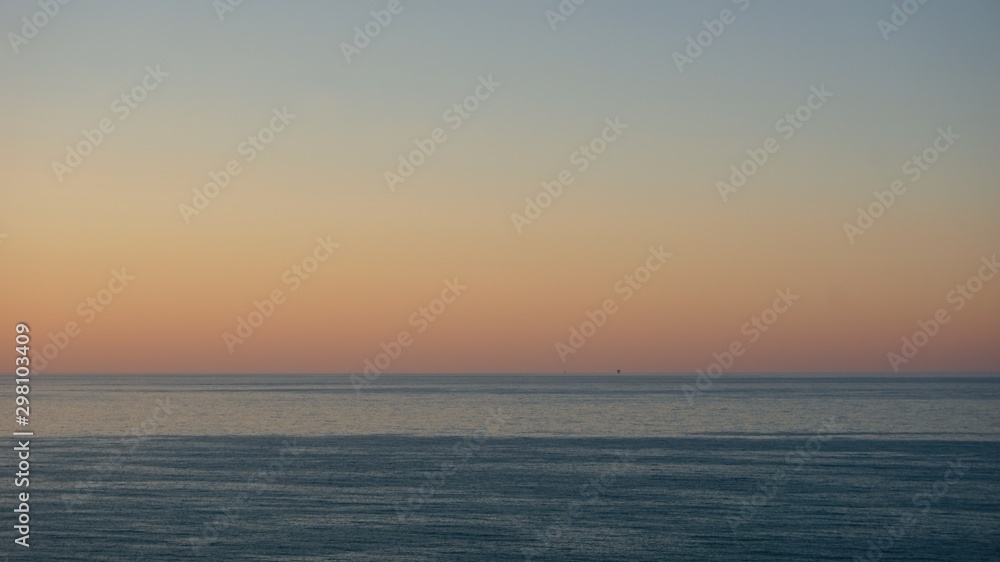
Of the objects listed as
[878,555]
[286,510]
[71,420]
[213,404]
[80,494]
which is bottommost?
[878,555]

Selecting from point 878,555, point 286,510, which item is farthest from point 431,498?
point 878,555

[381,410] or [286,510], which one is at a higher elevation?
[381,410]

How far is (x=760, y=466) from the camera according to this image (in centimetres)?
8338

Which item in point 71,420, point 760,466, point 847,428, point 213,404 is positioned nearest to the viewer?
point 760,466

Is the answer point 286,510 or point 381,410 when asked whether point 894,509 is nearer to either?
point 286,510

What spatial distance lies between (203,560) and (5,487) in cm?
2818

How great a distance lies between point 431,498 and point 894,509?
3069 centimetres

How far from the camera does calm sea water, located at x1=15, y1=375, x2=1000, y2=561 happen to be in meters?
52.1

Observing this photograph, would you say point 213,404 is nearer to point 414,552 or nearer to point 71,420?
point 71,420

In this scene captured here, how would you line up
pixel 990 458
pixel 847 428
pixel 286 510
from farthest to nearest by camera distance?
1. pixel 847 428
2. pixel 990 458
3. pixel 286 510

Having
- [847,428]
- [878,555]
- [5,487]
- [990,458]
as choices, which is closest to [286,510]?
[5,487]

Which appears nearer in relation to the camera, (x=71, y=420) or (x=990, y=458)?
(x=990, y=458)

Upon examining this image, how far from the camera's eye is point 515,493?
Answer: 6800 centimetres

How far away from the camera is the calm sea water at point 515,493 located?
5212 centimetres
